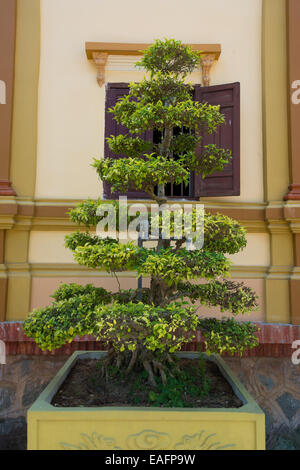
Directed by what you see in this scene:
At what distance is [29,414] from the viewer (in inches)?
82.5

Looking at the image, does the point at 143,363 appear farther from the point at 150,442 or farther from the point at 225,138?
the point at 225,138

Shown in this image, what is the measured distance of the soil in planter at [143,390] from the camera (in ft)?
7.70

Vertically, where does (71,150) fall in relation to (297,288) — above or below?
above

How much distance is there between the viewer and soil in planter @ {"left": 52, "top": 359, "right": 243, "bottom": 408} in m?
2.35

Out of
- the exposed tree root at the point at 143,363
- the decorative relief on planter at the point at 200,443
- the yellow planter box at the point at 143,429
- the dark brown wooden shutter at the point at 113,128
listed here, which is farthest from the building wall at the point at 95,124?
the decorative relief on planter at the point at 200,443

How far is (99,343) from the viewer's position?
3.78 m

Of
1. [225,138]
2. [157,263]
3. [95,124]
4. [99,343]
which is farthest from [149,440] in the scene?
[95,124]

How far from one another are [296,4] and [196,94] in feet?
5.43

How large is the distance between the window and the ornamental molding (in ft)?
0.68

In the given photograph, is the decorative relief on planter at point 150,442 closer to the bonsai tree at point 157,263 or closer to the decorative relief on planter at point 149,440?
the decorative relief on planter at point 149,440

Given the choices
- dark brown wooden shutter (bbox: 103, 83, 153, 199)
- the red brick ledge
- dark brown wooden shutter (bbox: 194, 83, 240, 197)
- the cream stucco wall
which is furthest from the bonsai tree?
the cream stucco wall
